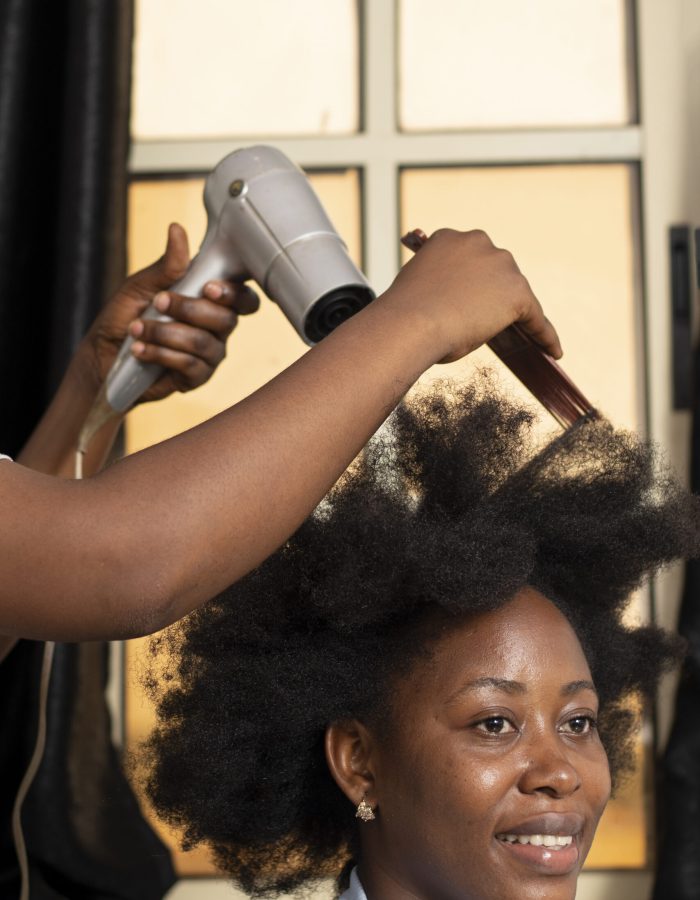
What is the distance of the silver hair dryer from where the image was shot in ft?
3.62

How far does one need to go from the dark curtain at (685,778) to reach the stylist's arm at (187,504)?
887mm

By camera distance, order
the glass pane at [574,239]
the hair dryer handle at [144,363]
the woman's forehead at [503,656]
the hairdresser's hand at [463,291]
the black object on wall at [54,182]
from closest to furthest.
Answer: the hairdresser's hand at [463,291] → the woman's forehead at [503,656] → the hair dryer handle at [144,363] → the black object on wall at [54,182] → the glass pane at [574,239]

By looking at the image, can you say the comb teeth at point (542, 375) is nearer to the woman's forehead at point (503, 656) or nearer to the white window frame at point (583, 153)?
the woman's forehead at point (503, 656)

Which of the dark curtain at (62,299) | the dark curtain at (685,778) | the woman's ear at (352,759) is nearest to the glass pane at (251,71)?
the dark curtain at (62,299)

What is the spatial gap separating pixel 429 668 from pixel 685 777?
1.81ft

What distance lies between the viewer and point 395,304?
860 mm

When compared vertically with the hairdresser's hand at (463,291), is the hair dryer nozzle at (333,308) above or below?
above

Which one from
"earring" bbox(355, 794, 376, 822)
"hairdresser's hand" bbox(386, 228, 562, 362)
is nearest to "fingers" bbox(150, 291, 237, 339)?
"hairdresser's hand" bbox(386, 228, 562, 362)

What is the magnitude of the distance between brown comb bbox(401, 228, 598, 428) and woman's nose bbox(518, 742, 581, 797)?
0.30 metres

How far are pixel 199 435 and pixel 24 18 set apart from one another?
118 centimetres

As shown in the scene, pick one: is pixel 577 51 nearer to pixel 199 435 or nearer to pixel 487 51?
pixel 487 51

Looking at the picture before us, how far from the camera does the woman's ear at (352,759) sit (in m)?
1.19

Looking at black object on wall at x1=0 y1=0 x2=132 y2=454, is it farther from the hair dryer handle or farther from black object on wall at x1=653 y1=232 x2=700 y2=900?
black object on wall at x1=653 y1=232 x2=700 y2=900

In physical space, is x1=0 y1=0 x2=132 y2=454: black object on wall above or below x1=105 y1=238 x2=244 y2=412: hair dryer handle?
above
